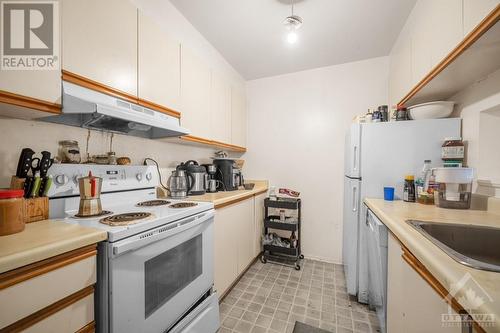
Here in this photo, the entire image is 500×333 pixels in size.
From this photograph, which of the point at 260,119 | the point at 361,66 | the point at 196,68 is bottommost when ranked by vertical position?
the point at 260,119

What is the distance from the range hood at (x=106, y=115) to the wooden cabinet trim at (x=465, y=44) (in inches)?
61.2

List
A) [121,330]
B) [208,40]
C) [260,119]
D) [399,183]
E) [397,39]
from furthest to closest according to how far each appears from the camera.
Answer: [260,119] < [208,40] < [397,39] < [399,183] < [121,330]

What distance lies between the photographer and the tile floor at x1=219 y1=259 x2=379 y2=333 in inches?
54.7

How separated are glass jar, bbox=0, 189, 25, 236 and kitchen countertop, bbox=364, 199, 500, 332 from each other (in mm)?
1322

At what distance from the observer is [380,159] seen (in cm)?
156

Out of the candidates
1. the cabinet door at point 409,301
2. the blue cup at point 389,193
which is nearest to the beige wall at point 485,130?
the blue cup at point 389,193

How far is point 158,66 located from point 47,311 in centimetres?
135

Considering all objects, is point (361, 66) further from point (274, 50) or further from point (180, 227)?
point (180, 227)

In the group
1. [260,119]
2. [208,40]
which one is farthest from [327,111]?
[208,40]

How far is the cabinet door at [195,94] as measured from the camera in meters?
1.57

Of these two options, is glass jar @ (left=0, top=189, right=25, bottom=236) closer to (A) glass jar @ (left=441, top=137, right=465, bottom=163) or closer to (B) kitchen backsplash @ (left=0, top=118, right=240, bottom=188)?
(B) kitchen backsplash @ (left=0, top=118, right=240, bottom=188)

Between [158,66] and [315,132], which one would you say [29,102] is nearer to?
[158,66]

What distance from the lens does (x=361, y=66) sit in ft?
7.46

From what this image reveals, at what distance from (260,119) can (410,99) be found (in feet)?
5.47
